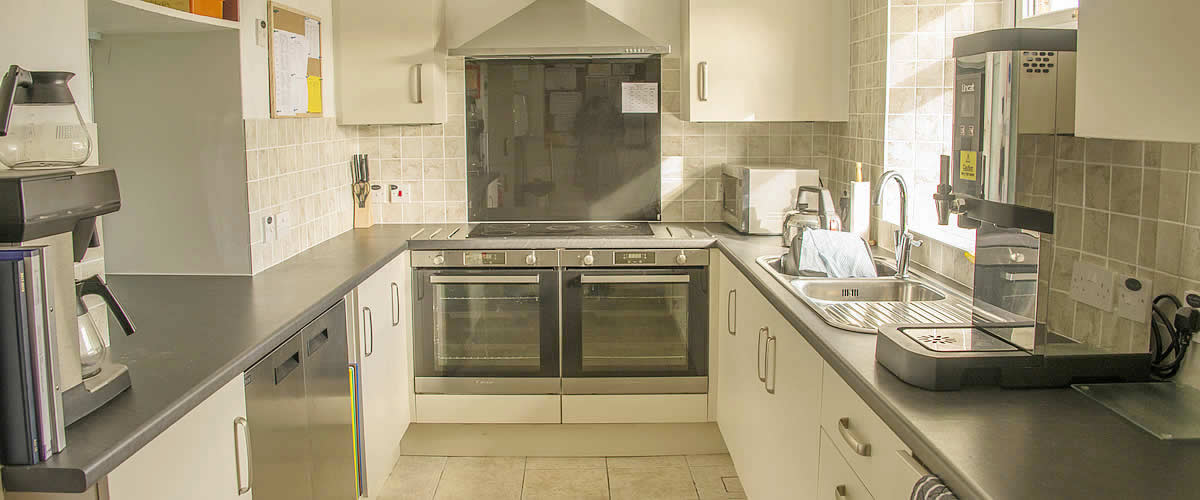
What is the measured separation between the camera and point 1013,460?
1.40 metres

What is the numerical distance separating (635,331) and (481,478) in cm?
87

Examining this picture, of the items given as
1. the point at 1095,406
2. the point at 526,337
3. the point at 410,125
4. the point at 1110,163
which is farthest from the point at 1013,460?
the point at 410,125

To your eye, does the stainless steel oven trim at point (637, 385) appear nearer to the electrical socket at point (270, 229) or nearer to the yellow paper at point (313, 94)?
the electrical socket at point (270, 229)

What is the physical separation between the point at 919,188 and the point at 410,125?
231 centimetres

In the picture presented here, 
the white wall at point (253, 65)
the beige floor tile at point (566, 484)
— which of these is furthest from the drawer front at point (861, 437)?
the white wall at point (253, 65)

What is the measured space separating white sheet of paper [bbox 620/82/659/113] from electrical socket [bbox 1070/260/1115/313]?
9.08ft

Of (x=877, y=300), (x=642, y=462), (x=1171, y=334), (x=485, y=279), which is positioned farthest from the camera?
(x=642, y=462)

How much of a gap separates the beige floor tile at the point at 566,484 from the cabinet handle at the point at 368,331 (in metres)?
0.85

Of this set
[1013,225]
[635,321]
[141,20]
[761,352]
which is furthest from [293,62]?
[1013,225]

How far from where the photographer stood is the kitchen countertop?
4.42ft

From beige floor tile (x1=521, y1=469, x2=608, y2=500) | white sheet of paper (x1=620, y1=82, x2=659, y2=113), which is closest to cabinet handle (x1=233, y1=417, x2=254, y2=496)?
beige floor tile (x1=521, y1=469, x2=608, y2=500)

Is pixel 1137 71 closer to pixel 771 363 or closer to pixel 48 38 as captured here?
pixel 771 363

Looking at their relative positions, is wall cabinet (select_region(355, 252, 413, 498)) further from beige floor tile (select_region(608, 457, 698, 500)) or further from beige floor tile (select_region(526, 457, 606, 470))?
beige floor tile (select_region(608, 457, 698, 500))

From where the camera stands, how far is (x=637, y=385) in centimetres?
385
